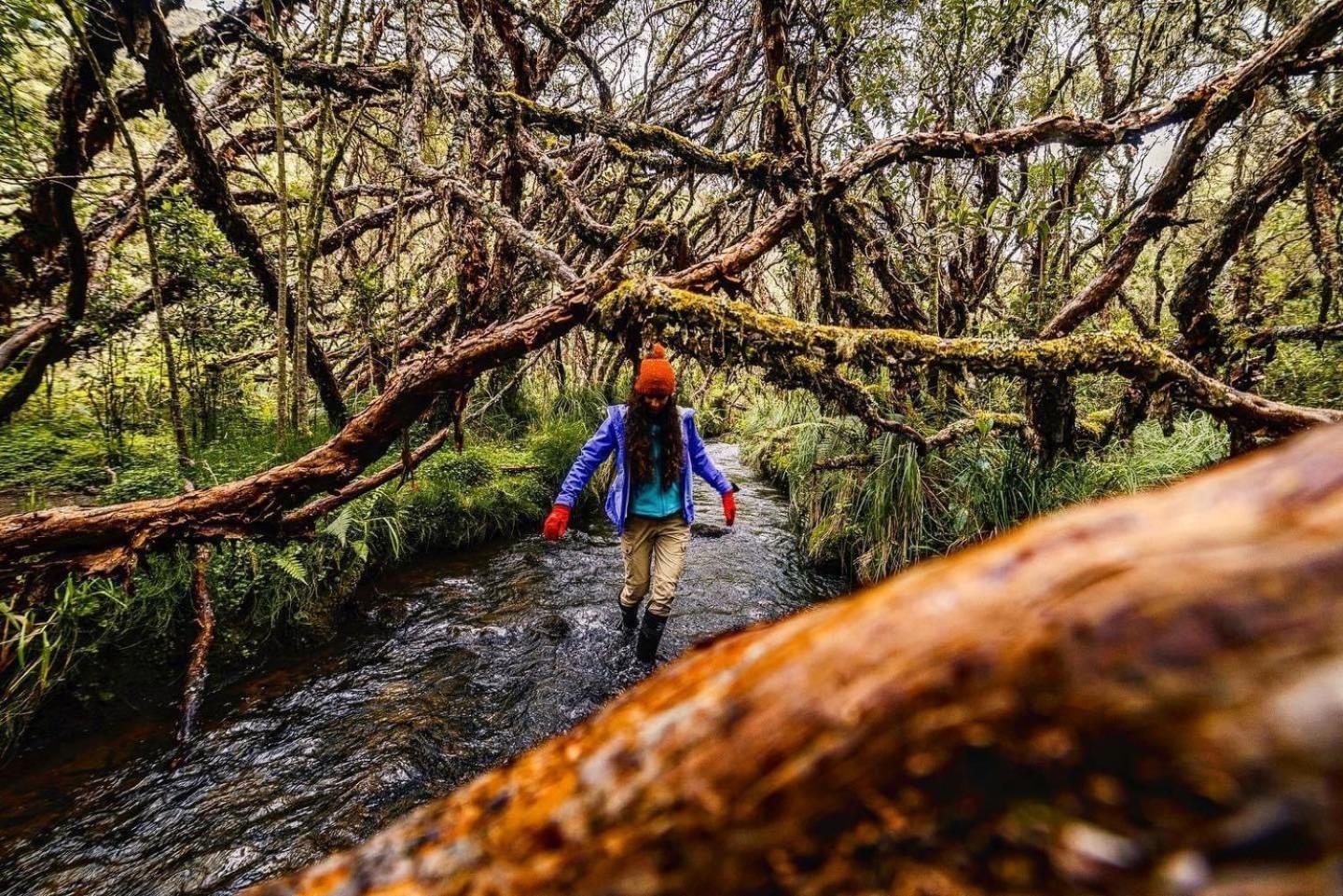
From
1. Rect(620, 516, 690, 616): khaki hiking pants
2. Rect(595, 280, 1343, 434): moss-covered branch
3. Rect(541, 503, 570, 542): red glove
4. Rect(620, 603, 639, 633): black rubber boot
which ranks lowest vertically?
Rect(620, 603, 639, 633): black rubber boot

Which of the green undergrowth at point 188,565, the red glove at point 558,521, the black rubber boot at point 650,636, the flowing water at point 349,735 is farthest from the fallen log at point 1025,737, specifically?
the black rubber boot at point 650,636

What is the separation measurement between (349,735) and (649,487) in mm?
2729

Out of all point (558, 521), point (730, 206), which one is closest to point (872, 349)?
point (558, 521)

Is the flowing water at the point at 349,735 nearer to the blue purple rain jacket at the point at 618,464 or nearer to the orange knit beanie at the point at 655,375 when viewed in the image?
the blue purple rain jacket at the point at 618,464

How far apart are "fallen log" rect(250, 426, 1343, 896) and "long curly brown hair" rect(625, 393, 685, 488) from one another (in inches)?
146

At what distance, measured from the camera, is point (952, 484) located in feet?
16.4

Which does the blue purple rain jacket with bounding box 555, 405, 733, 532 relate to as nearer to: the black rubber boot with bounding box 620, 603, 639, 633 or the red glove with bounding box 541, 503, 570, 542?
the red glove with bounding box 541, 503, 570, 542

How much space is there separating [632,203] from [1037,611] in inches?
363

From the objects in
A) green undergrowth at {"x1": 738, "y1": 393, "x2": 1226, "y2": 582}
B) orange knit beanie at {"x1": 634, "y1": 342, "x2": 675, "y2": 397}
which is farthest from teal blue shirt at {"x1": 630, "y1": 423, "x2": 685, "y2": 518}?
green undergrowth at {"x1": 738, "y1": 393, "x2": 1226, "y2": 582}

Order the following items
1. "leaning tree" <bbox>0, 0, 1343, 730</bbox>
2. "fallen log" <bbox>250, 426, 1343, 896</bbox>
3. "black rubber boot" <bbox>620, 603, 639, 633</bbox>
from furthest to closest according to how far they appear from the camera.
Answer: "black rubber boot" <bbox>620, 603, 639, 633</bbox> < "leaning tree" <bbox>0, 0, 1343, 730</bbox> < "fallen log" <bbox>250, 426, 1343, 896</bbox>

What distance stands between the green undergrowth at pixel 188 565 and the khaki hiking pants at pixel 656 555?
1689 millimetres

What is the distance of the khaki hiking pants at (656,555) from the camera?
4492mm

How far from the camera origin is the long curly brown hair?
14.2 feet

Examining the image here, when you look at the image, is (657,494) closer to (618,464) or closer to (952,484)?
(618,464)
